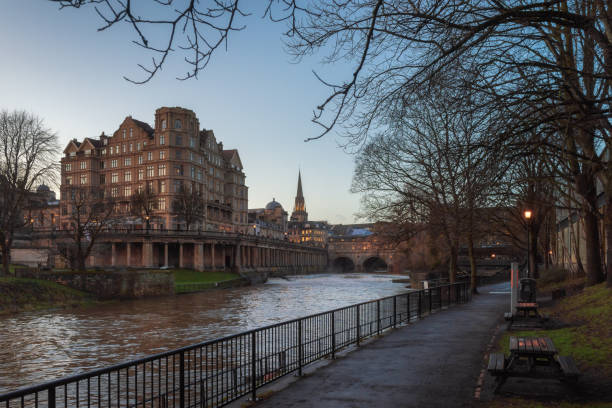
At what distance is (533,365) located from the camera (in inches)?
363

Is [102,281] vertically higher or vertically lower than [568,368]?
lower

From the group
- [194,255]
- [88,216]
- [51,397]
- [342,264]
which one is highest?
[88,216]

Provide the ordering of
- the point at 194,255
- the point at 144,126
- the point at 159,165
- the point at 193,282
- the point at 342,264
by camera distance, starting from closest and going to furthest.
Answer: the point at 193,282
the point at 194,255
the point at 159,165
the point at 144,126
the point at 342,264

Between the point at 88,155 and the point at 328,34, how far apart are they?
113064 millimetres

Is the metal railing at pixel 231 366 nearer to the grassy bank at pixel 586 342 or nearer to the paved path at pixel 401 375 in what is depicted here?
the paved path at pixel 401 375

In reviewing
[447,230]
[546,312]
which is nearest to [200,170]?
[447,230]

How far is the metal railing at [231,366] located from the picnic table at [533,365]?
4032 millimetres

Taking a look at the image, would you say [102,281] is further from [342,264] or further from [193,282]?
[342,264]

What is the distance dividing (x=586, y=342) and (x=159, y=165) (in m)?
95.0

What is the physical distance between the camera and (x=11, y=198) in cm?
4356

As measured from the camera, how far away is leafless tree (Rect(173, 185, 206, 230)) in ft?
294

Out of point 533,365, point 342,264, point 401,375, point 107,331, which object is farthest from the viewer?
point 342,264

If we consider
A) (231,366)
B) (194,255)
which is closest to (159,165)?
(194,255)

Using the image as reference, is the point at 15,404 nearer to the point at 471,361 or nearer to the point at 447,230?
the point at 471,361
